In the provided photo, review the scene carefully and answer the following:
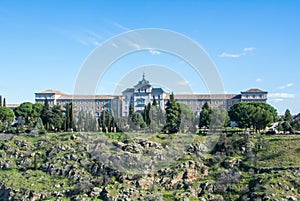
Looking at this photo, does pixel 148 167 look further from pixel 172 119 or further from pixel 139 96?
pixel 139 96

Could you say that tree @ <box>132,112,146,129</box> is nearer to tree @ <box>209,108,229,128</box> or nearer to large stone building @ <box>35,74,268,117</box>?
tree @ <box>209,108,229,128</box>

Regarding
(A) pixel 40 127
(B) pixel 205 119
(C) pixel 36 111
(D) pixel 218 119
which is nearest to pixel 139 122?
(B) pixel 205 119

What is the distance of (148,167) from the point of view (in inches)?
1178

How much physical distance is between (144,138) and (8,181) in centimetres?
1076

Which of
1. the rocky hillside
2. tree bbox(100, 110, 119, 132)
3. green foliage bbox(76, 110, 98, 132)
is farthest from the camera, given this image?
green foliage bbox(76, 110, 98, 132)

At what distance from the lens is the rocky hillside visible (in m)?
26.5

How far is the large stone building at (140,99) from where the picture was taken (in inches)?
2058

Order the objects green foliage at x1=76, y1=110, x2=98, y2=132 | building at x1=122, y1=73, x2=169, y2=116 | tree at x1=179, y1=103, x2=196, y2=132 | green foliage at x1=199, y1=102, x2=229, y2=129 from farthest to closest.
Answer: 1. building at x1=122, y1=73, x2=169, y2=116
2. green foliage at x1=76, y1=110, x2=98, y2=132
3. tree at x1=179, y1=103, x2=196, y2=132
4. green foliage at x1=199, y1=102, x2=229, y2=129

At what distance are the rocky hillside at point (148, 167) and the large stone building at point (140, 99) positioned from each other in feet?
52.7

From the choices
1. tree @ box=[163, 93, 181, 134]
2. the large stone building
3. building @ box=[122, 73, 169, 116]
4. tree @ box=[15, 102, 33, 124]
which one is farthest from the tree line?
building @ box=[122, 73, 169, 116]

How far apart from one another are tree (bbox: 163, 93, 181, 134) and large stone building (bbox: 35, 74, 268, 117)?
1161 cm

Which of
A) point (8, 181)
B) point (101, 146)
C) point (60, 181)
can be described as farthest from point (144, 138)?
point (8, 181)

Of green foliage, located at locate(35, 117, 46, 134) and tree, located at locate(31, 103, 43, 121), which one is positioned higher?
tree, located at locate(31, 103, 43, 121)

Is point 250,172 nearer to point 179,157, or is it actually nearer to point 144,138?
point 179,157
